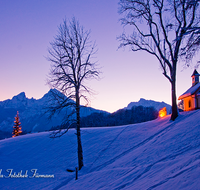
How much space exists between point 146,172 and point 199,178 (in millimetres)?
2410

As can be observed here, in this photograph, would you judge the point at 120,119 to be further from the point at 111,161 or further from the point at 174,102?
the point at 111,161

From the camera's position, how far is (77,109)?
1099cm

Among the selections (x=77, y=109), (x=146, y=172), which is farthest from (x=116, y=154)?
(x=146, y=172)

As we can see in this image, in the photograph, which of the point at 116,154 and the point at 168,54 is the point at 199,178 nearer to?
the point at 116,154

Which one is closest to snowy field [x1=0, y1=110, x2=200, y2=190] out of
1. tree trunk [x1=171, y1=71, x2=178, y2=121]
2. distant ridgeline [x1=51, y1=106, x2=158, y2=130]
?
tree trunk [x1=171, y1=71, x2=178, y2=121]

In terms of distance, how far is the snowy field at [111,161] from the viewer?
516 centimetres

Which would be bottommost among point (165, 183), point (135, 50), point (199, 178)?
point (165, 183)

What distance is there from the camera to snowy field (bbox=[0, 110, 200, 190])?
5164mm

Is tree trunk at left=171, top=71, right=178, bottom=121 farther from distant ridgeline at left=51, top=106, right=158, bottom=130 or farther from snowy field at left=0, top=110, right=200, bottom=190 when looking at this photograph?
distant ridgeline at left=51, top=106, right=158, bottom=130

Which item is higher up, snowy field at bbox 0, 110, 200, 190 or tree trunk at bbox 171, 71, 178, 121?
tree trunk at bbox 171, 71, 178, 121

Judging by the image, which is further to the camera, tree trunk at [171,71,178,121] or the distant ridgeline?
the distant ridgeline

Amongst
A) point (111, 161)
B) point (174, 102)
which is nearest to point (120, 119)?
point (174, 102)

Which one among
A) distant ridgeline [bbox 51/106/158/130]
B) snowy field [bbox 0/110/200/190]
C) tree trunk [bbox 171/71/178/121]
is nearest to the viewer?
snowy field [bbox 0/110/200/190]

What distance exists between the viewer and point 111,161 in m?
10.2
